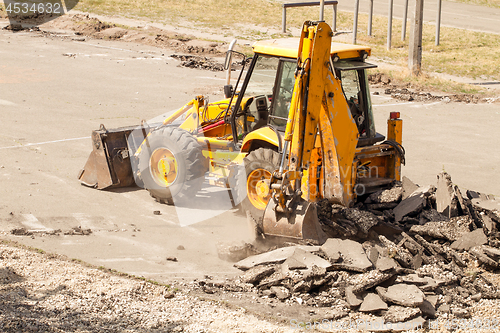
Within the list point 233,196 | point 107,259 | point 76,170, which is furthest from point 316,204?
point 76,170

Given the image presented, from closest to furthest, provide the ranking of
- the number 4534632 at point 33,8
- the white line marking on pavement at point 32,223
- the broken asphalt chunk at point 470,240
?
the broken asphalt chunk at point 470,240 < the white line marking on pavement at point 32,223 < the number 4534632 at point 33,8

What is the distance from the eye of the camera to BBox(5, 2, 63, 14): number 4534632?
3328 cm

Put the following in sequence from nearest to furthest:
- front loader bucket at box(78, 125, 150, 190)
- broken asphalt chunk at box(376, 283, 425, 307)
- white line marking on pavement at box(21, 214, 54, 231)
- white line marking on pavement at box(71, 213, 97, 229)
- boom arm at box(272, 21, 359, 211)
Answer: broken asphalt chunk at box(376, 283, 425, 307) < boom arm at box(272, 21, 359, 211) < white line marking on pavement at box(21, 214, 54, 231) < white line marking on pavement at box(71, 213, 97, 229) < front loader bucket at box(78, 125, 150, 190)

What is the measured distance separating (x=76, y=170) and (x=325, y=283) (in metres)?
6.50

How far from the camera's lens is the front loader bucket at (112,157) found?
980 centimetres

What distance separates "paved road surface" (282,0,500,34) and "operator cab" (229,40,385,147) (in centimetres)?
2659

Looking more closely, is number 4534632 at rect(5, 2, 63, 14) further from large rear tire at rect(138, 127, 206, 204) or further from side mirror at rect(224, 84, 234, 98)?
side mirror at rect(224, 84, 234, 98)

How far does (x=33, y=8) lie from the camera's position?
3381cm

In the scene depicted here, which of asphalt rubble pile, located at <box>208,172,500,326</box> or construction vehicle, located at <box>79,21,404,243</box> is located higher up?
construction vehicle, located at <box>79,21,404,243</box>

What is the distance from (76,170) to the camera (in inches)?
436

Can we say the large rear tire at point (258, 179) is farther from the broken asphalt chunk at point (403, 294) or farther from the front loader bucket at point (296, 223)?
the broken asphalt chunk at point (403, 294)

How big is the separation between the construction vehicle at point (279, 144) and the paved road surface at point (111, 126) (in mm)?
581

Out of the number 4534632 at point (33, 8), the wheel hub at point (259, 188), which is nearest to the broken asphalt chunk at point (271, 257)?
the wheel hub at point (259, 188)

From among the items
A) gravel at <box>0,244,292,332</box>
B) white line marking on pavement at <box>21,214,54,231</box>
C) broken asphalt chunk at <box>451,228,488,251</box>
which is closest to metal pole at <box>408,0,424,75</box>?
broken asphalt chunk at <box>451,228,488,251</box>
